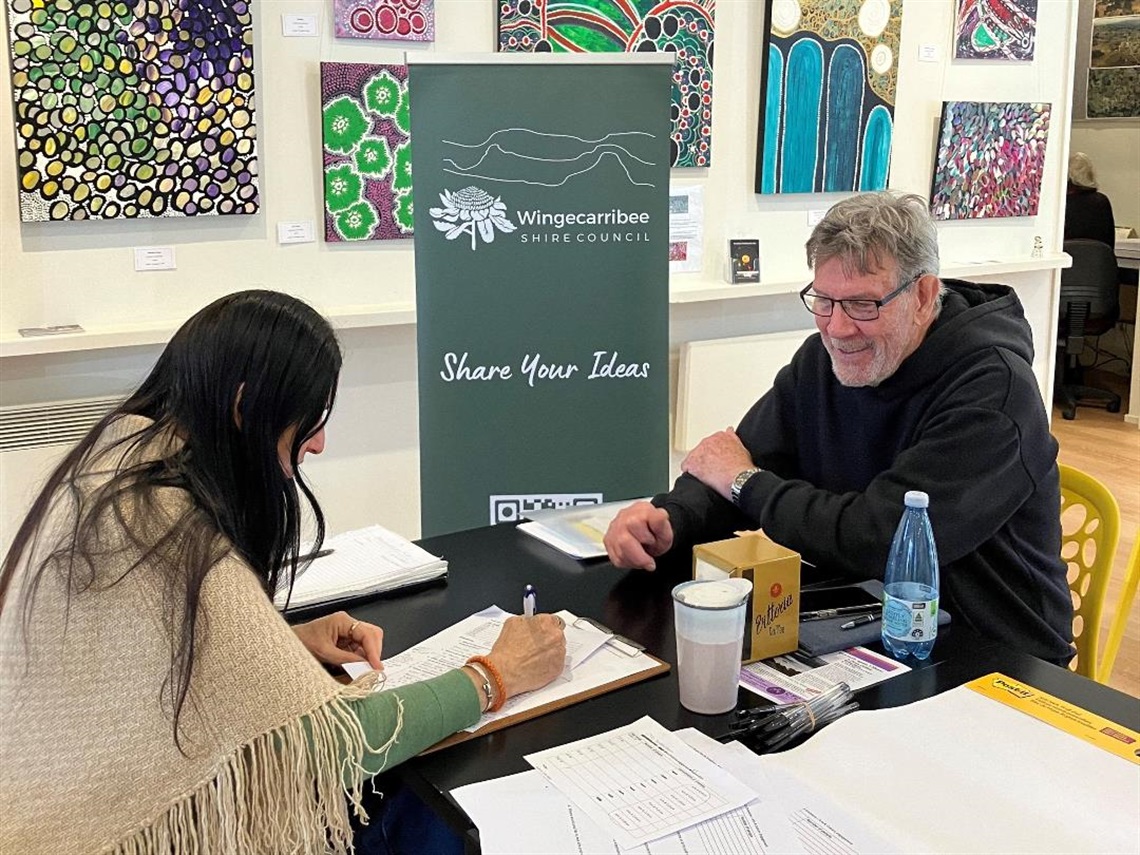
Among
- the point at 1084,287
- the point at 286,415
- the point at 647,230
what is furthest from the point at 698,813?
the point at 1084,287

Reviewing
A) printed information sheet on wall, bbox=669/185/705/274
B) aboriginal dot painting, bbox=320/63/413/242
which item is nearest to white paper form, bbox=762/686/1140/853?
aboriginal dot painting, bbox=320/63/413/242

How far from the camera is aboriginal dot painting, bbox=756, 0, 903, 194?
4020 millimetres

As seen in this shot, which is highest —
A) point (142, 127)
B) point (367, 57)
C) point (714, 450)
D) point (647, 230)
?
point (367, 57)

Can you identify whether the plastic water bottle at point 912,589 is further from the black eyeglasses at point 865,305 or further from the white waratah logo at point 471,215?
the white waratah logo at point 471,215

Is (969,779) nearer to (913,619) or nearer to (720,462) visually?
(913,619)

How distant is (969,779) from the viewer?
1.20 m

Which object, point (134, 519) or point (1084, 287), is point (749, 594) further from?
point (1084, 287)

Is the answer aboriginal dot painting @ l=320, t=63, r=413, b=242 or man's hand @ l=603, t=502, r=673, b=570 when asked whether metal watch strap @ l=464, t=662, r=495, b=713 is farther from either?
aboriginal dot painting @ l=320, t=63, r=413, b=242

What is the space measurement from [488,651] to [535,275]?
3.52ft

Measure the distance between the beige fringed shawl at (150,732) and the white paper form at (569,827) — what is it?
0.58 ft

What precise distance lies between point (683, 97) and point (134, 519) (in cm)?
299

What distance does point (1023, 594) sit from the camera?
1812 millimetres

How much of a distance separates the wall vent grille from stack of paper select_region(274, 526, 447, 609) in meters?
1.32

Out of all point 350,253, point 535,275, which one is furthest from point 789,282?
point 535,275
